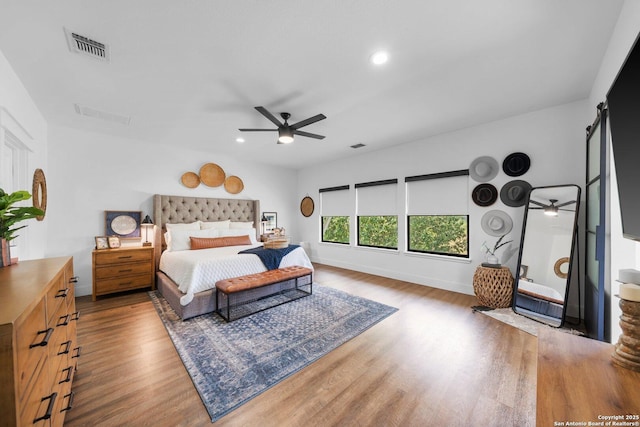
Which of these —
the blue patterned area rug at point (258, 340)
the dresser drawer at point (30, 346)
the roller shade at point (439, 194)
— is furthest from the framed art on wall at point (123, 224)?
the roller shade at point (439, 194)

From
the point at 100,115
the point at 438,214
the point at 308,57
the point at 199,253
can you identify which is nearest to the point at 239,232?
the point at 199,253

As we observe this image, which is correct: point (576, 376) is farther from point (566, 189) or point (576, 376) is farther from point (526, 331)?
point (566, 189)

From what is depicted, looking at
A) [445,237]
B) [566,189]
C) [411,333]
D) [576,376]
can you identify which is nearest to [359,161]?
[445,237]

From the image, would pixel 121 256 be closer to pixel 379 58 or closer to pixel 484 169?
pixel 379 58

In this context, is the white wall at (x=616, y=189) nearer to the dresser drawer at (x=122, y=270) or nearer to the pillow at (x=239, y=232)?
the pillow at (x=239, y=232)

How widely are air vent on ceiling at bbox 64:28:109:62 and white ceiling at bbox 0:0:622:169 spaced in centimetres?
5

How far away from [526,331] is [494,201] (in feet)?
6.01

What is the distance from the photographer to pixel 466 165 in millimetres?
3896

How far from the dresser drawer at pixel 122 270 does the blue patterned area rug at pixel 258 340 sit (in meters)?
0.80

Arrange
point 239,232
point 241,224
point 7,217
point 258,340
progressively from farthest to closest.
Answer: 1. point 241,224
2. point 239,232
3. point 258,340
4. point 7,217

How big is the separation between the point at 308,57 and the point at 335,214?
4193 mm

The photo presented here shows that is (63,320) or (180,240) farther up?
(180,240)

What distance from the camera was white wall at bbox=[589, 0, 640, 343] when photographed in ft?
5.05

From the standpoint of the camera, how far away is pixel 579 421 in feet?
2.09
